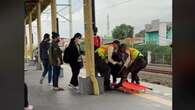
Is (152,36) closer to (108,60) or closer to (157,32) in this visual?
(157,32)

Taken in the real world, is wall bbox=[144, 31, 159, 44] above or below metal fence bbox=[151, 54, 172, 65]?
above

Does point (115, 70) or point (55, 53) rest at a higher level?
point (55, 53)

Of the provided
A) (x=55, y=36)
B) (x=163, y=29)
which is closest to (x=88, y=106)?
(x=55, y=36)

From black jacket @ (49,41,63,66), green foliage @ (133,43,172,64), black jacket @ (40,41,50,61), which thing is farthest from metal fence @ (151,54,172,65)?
black jacket @ (49,41,63,66)

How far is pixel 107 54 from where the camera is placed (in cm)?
1078

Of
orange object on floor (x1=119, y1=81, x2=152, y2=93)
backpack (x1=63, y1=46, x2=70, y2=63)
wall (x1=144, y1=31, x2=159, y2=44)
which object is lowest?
orange object on floor (x1=119, y1=81, x2=152, y2=93)

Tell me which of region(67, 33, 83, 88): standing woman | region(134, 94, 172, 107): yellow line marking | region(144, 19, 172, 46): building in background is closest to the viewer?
region(134, 94, 172, 107): yellow line marking

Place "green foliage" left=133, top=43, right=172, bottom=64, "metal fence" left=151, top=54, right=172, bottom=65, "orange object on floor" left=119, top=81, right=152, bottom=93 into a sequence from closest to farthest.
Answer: "orange object on floor" left=119, top=81, right=152, bottom=93, "metal fence" left=151, top=54, right=172, bottom=65, "green foliage" left=133, top=43, right=172, bottom=64

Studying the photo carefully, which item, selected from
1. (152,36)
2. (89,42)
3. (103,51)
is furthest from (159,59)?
(89,42)

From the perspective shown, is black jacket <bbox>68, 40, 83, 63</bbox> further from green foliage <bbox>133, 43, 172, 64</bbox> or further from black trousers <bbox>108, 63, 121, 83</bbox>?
green foliage <bbox>133, 43, 172, 64</bbox>
